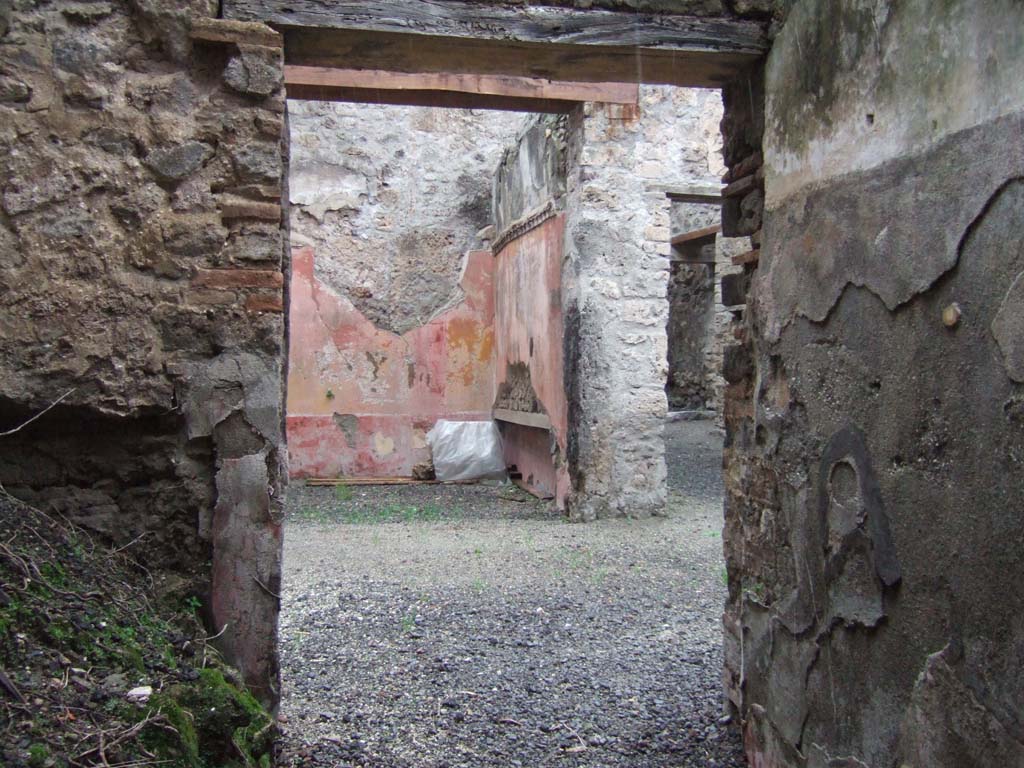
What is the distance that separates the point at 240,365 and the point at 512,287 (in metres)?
5.87

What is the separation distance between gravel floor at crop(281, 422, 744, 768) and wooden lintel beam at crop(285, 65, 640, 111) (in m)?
2.61

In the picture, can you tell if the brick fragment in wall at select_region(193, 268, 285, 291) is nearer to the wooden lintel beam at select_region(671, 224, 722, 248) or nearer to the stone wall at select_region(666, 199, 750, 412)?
the wooden lintel beam at select_region(671, 224, 722, 248)

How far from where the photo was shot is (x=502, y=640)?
4.12 meters

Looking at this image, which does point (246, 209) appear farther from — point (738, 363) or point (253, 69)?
point (738, 363)

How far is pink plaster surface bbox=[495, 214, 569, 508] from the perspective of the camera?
6.95m

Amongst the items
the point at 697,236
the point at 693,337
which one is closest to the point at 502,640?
the point at 697,236

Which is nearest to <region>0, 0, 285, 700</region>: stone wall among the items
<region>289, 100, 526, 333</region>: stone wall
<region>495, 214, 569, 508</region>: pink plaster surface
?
<region>495, 214, 569, 508</region>: pink plaster surface

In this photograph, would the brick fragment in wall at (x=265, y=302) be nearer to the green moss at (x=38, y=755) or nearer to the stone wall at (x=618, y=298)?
the green moss at (x=38, y=755)

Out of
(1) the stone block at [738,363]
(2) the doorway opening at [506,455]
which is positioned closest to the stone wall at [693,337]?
(2) the doorway opening at [506,455]

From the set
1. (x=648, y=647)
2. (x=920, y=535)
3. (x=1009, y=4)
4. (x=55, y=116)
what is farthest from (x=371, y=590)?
(x=1009, y=4)

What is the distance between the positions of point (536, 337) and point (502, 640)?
3.77 meters

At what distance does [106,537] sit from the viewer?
264cm

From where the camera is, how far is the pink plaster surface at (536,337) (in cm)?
695

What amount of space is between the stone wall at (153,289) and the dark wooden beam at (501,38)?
16cm
